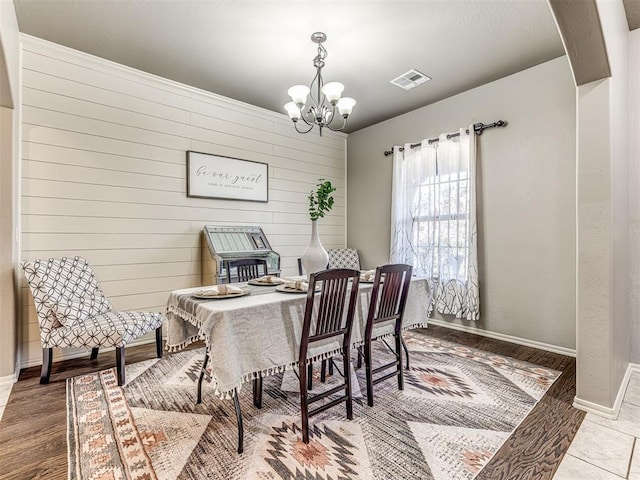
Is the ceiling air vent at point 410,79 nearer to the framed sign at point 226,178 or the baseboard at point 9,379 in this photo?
the framed sign at point 226,178

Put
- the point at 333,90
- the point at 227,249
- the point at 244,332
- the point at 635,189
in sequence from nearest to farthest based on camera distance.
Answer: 1. the point at 244,332
2. the point at 333,90
3. the point at 635,189
4. the point at 227,249

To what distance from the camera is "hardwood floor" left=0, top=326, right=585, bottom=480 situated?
5.31ft

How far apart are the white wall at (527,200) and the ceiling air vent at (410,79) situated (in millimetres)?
625

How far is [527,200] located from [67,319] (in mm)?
4300

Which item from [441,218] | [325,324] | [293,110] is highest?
[293,110]

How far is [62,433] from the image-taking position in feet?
6.27

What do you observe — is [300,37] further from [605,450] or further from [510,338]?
[510,338]

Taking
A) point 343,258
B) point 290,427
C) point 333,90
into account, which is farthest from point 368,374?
point 343,258

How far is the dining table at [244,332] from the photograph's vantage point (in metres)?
1.65

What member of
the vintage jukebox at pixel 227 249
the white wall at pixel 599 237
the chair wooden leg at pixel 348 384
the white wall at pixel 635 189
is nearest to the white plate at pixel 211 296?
the chair wooden leg at pixel 348 384

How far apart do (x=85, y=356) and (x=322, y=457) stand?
266 centimetres

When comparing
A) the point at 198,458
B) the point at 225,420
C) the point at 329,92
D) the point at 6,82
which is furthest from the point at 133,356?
the point at 329,92

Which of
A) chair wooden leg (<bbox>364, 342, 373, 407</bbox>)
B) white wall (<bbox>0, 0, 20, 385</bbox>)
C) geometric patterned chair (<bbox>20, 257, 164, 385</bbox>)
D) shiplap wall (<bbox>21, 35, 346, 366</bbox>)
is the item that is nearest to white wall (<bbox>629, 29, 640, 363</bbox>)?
chair wooden leg (<bbox>364, 342, 373, 407</bbox>)

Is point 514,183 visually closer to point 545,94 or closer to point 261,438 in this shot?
point 545,94
